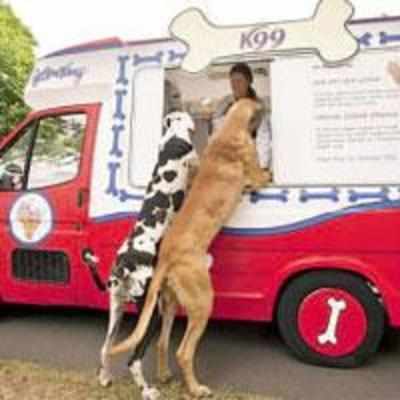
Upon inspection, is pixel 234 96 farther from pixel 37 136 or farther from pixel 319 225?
pixel 37 136

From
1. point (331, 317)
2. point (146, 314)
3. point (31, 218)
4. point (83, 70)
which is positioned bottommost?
point (331, 317)

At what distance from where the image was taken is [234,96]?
213 inches

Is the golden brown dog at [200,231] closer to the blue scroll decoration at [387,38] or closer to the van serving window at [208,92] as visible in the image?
the van serving window at [208,92]

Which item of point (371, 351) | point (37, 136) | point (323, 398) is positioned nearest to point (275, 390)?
point (323, 398)

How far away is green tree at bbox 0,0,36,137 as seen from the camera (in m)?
13.3

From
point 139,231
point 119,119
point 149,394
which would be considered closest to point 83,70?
point 119,119

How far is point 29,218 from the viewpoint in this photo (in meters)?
5.89

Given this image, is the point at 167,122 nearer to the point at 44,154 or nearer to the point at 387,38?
the point at 44,154

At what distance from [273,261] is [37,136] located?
224cm

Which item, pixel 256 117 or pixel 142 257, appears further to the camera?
pixel 256 117

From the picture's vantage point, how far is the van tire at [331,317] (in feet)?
16.5

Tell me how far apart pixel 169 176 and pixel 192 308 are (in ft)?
3.09

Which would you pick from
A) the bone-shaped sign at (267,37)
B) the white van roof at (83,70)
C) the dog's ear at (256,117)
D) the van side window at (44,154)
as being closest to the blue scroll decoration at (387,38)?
the bone-shaped sign at (267,37)

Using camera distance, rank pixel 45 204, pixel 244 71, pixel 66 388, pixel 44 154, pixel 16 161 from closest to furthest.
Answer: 1. pixel 66 388
2. pixel 244 71
3. pixel 45 204
4. pixel 44 154
5. pixel 16 161
